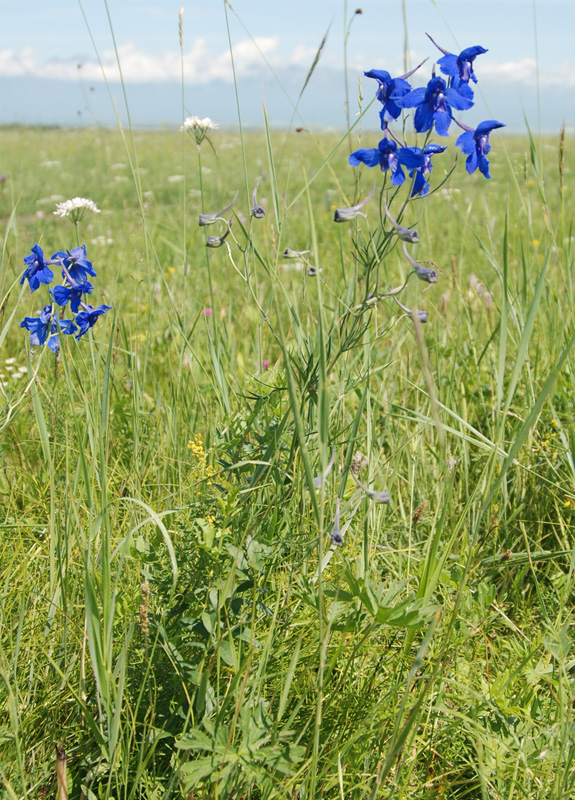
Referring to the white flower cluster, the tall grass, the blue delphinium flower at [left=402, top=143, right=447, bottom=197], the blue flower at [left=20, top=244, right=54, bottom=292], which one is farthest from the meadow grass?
the white flower cluster

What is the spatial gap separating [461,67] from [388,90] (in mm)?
135

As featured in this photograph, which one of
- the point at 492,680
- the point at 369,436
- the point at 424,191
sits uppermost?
the point at 424,191

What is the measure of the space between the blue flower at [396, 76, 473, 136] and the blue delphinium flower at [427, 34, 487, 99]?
0.02 m

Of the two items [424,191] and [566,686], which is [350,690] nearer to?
[566,686]

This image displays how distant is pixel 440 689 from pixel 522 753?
7.0 inches

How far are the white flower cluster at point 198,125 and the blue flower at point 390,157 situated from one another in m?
0.77

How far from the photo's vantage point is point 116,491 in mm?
1728

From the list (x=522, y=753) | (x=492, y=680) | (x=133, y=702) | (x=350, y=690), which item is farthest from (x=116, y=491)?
(x=522, y=753)

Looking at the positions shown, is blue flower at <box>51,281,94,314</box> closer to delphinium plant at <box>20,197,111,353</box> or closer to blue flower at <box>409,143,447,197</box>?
delphinium plant at <box>20,197,111,353</box>

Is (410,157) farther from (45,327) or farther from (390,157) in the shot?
(45,327)

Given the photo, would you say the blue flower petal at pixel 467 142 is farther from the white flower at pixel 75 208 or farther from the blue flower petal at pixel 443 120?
the white flower at pixel 75 208

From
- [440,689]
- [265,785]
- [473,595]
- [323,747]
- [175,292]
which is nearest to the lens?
[265,785]

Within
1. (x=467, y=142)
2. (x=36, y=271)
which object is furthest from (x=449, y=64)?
(x=36, y=271)

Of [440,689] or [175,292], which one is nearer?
[440,689]
